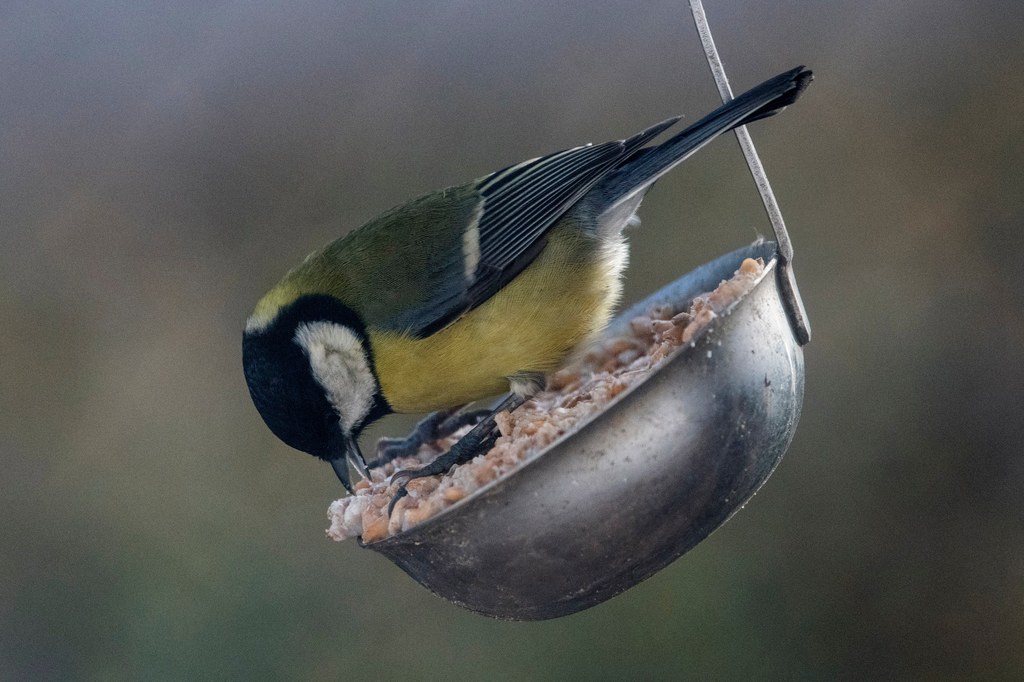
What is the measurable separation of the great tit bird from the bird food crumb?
60 millimetres

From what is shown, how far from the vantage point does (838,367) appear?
8.93 ft

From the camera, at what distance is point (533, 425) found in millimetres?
1181

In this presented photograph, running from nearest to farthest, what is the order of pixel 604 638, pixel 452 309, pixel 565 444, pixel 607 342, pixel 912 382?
pixel 565 444, pixel 452 309, pixel 607 342, pixel 604 638, pixel 912 382

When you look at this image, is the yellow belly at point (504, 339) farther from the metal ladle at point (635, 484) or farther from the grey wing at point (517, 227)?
the metal ladle at point (635, 484)

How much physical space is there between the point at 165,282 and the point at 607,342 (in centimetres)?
198

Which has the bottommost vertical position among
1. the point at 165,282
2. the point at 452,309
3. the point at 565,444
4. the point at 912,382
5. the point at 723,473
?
the point at 912,382

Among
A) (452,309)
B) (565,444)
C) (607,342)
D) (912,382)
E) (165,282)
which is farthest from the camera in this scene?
(165,282)

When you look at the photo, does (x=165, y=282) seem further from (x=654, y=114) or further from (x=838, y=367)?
(x=838, y=367)

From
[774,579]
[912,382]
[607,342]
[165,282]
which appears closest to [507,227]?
[607,342]

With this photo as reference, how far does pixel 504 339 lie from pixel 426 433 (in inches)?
12.5

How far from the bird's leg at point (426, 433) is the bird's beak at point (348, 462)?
14cm

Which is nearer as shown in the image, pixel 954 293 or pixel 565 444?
pixel 565 444

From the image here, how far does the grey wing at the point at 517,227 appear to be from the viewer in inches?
55.7

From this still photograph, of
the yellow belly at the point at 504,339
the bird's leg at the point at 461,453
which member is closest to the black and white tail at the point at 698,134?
the yellow belly at the point at 504,339
